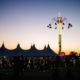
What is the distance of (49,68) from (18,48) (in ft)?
15.1

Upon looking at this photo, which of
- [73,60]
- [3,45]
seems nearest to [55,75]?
[3,45]

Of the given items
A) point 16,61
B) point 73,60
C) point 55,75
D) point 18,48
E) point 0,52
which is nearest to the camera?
point 55,75

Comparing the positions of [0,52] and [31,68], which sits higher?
[0,52]

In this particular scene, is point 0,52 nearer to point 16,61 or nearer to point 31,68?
point 31,68

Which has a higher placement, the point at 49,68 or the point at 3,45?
the point at 3,45

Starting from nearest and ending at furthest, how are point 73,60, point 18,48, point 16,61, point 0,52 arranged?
point 16,61, point 0,52, point 18,48, point 73,60

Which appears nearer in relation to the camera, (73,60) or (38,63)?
(38,63)

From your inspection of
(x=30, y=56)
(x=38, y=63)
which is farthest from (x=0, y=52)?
(x=38, y=63)

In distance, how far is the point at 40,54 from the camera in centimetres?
2909

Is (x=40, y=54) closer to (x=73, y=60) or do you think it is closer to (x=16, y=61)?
(x=73, y=60)

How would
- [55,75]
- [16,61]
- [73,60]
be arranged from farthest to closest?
[73,60]
[16,61]
[55,75]

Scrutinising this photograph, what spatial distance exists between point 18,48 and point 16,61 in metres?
11.8

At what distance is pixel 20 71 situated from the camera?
722 inches

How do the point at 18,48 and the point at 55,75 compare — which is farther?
the point at 18,48
